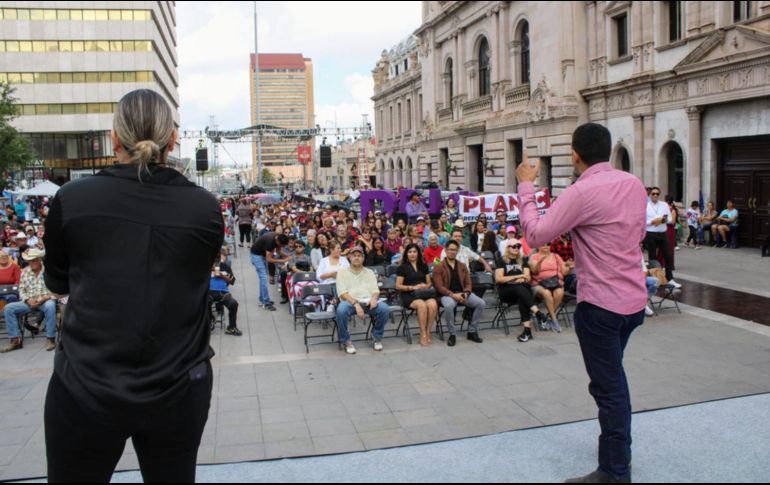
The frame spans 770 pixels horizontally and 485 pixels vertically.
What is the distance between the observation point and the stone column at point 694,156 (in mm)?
20688

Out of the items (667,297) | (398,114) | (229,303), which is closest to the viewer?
(229,303)

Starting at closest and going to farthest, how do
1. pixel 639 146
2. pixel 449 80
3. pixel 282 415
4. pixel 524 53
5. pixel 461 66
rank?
1. pixel 282 415
2. pixel 639 146
3. pixel 524 53
4. pixel 461 66
5. pixel 449 80

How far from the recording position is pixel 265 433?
5.91 metres

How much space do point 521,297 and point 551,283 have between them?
0.79m

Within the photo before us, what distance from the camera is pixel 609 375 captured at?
3943 millimetres

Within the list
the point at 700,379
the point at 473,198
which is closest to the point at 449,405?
the point at 700,379

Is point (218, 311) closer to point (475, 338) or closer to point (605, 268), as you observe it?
point (475, 338)

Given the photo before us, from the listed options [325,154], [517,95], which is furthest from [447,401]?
[325,154]

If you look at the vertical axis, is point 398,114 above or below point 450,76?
above

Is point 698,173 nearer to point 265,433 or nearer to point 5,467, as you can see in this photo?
point 265,433

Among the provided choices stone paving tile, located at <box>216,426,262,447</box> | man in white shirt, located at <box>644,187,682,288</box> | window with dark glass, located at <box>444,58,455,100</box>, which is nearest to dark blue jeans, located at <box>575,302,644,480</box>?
stone paving tile, located at <box>216,426,262,447</box>

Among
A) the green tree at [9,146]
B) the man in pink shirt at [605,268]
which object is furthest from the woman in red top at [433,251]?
the green tree at [9,146]

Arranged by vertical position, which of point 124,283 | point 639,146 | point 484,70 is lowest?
point 124,283

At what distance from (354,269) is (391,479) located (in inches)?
210
